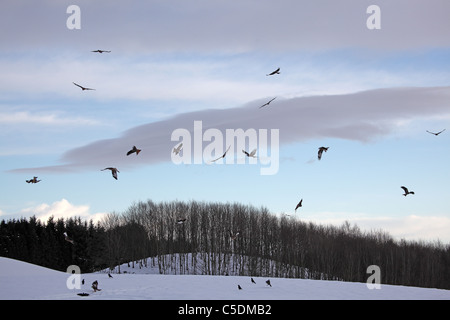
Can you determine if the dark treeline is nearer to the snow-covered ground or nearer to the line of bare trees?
the line of bare trees

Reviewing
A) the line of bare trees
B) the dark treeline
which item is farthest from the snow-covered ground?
the line of bare trees

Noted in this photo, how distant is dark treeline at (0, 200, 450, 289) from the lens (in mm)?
62938

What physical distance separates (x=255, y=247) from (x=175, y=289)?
5814cm

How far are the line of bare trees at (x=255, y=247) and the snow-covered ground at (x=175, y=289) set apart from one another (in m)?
45.6

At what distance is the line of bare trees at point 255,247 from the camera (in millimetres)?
72500

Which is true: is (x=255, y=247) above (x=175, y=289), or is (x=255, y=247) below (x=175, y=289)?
below

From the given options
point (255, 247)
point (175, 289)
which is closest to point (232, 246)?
point (255, 247)

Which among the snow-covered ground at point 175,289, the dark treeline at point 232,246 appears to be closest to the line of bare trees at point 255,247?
the dark treeline at point 232,246

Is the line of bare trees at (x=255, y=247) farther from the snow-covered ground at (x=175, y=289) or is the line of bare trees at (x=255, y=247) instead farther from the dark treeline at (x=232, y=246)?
the snow-covered ground at (x=175, y=289)

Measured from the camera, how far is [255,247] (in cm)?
7900

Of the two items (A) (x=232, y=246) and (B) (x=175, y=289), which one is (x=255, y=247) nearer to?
(A) (x=232, y=246)

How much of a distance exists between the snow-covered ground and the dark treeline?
3579 cm
